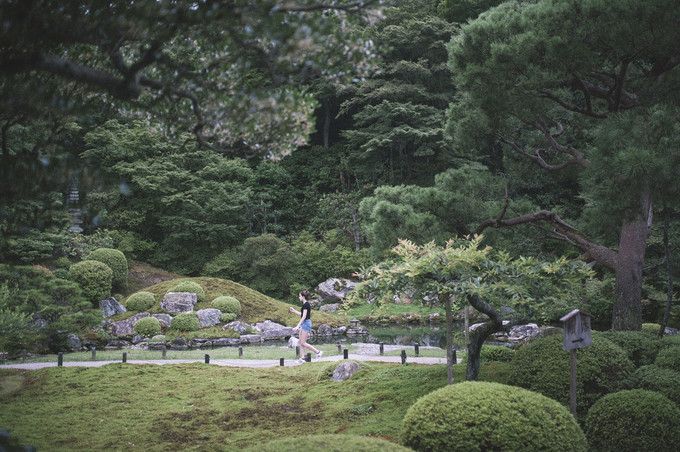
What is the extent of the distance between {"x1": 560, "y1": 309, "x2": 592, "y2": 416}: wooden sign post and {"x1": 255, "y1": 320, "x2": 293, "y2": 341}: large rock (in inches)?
455

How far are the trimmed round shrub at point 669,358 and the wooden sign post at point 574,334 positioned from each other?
124 centimetres

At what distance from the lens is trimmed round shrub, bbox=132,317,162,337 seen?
13602 mm

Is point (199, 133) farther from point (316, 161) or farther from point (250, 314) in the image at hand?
point (316, 161)

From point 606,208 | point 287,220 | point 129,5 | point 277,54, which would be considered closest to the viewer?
point 129,5

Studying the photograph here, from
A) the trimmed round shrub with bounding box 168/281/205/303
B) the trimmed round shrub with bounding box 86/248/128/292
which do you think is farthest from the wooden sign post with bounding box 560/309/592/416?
the trimmed round shrub with bounding box 86/248/128/292

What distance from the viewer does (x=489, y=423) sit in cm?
321

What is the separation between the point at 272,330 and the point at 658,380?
11943mm

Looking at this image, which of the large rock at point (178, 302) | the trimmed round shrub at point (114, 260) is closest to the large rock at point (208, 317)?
the large rock at point (178, 302)

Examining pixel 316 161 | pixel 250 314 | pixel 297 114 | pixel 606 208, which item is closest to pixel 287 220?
pixel 316 161

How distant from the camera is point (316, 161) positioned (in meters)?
24.8

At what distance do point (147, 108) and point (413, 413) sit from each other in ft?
10.4

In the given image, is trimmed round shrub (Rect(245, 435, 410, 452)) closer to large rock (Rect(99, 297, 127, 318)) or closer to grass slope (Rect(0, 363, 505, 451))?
grass slope (Rect(0, 363, 505, 451))

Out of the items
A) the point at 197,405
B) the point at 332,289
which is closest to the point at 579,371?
the point at 197,405

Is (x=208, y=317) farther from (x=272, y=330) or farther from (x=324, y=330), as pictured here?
(x=324, y=330)
